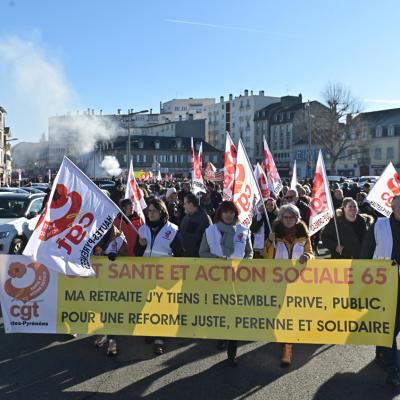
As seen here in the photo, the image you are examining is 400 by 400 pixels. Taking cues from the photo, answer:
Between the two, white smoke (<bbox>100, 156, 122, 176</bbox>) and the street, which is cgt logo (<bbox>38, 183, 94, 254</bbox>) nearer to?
the street

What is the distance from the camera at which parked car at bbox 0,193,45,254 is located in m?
10.1

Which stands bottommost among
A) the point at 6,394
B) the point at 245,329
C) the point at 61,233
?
the point at 6,394

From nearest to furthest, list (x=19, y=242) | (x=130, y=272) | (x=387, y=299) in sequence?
(x=387, y=299) → (x=130, y=272) → (x=19, y=242)

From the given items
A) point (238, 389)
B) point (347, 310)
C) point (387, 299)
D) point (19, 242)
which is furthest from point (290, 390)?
point (19, 242)

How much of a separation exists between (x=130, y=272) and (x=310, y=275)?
1.89m

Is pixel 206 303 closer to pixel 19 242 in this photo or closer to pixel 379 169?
pixel 19 242

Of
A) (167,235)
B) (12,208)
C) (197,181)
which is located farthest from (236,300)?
(197,181)

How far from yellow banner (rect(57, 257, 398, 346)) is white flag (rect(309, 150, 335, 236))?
2086 mm

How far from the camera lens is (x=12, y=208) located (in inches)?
454

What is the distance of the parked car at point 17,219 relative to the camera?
10109 mm

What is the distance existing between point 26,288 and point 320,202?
428cm

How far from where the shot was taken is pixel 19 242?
33.8ft

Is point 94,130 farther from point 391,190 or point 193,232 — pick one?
point 193,232

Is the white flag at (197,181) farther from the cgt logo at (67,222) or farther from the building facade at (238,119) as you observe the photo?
the building facade at (238,119)
